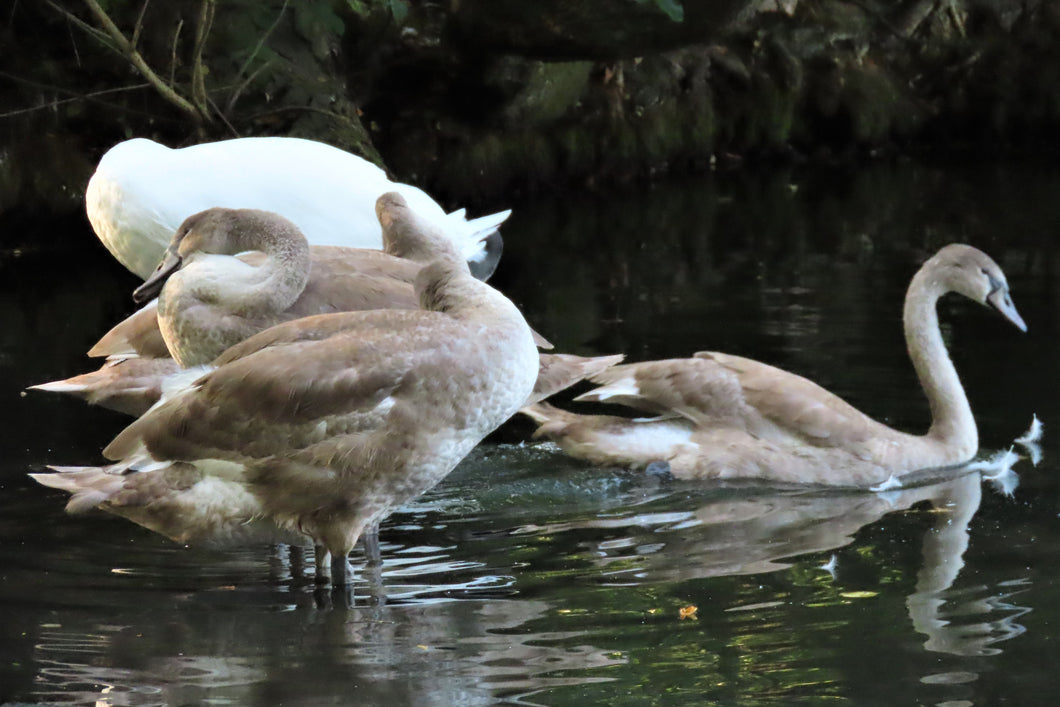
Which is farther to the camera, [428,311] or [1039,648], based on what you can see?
[428,311]

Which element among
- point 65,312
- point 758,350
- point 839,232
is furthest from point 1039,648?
point 839,232

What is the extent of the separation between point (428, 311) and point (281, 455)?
1.66 feet

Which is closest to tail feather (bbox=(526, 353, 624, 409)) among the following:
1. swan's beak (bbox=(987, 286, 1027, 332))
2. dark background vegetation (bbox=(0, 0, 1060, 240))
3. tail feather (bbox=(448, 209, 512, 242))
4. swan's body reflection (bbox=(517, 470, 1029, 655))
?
swan's body reflection (bbox=(517, 470, 1029, 655))

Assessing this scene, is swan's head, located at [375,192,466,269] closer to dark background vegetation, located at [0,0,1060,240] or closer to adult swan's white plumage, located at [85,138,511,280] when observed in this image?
adult swan's white plumage, located at [85,138,511,280]

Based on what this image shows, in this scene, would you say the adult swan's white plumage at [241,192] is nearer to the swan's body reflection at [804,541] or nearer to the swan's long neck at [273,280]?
the swan's long neck at [273,280]

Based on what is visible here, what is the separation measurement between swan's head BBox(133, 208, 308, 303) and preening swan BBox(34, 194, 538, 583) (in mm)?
445

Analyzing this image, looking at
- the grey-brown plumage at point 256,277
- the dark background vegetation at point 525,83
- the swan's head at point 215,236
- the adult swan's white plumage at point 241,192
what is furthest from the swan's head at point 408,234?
the dark background vegetation at point 525,83

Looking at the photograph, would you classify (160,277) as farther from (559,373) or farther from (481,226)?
(481,226)

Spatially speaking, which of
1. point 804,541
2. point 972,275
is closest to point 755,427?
point 804,541

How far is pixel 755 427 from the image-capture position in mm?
5430

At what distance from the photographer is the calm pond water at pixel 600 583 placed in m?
3.41

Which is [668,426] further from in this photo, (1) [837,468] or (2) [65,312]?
(2) [65,312]

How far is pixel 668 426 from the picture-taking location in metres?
5.49

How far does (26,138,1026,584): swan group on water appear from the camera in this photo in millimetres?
3787
